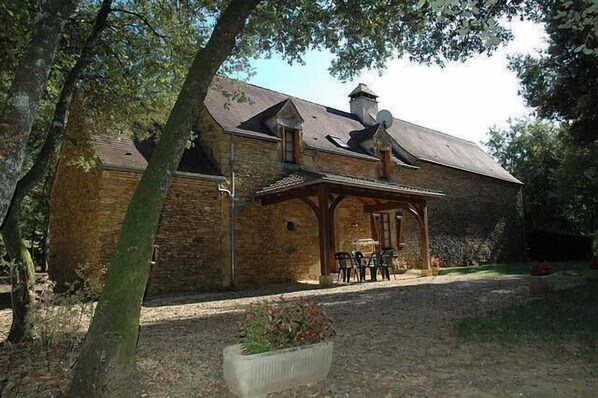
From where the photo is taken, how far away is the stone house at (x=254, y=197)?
11633 mm

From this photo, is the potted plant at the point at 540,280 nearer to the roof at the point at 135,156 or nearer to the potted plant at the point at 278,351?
the potted plant at the point at 278,351

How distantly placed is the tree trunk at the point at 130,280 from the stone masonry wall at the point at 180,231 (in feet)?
26.7

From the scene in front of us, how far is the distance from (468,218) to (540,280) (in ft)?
42.4

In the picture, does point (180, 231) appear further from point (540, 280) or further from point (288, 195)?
point (540, 280)

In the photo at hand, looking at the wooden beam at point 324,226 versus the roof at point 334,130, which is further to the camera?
the roof at point 334,130

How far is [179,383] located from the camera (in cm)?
406

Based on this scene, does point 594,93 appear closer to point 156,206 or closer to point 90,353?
point 156,206

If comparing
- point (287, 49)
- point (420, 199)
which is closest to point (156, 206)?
point (287, 49)

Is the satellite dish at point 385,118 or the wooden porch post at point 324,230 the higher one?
the satellite dish at point 385,118

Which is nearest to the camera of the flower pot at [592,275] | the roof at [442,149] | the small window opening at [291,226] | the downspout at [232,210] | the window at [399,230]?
the flower pot at [592,275]

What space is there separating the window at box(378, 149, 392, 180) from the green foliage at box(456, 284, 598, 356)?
10496 mm

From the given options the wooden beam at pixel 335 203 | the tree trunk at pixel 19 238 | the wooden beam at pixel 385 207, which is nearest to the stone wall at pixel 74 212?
the tree trunk at pixel 19 238

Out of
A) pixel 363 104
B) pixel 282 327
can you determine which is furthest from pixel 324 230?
pixel 363 104

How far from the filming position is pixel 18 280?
17.8ft
